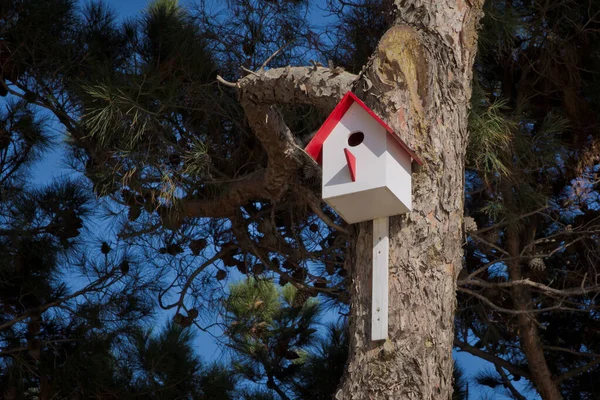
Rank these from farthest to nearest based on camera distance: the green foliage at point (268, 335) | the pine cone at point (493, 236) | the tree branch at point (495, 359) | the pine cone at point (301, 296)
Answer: the green foliage at point (268, 335) → the tree branch at point (495, 359) → the pine cone at point (301, 296) → the pine cone at point (493, 236)

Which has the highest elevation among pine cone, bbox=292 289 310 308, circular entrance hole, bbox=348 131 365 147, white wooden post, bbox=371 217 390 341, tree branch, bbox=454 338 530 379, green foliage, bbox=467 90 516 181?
green foliage, bbox=467 90 516 181

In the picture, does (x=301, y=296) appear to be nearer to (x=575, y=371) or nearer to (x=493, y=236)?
(x=493, y=236)

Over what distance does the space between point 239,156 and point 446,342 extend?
1785mm

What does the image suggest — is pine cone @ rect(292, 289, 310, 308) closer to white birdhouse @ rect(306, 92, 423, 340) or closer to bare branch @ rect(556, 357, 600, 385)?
bare branch @ rect(556, 357, 600, 385)

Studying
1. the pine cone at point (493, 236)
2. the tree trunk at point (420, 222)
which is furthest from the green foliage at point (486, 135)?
the tree trunk at point (420, 222)

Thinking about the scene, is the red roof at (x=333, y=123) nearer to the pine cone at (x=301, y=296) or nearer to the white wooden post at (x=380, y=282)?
the white wooden post at (x=380, y=282)

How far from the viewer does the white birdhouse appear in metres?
2.33

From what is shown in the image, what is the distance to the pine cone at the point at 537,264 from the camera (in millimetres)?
3985

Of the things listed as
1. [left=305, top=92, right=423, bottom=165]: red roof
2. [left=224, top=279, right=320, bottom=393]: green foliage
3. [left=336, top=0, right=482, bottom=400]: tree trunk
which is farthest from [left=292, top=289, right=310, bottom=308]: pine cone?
[left=336, top=0, right=482, bottom=400]: tree trunk

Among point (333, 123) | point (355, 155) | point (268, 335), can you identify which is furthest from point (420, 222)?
point (268, 335)

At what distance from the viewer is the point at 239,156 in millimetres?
3959

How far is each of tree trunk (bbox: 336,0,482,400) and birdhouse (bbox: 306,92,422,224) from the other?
4 cm

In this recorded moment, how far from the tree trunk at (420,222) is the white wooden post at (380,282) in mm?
18

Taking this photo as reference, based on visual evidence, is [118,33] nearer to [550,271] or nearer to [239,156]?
[239,156]
